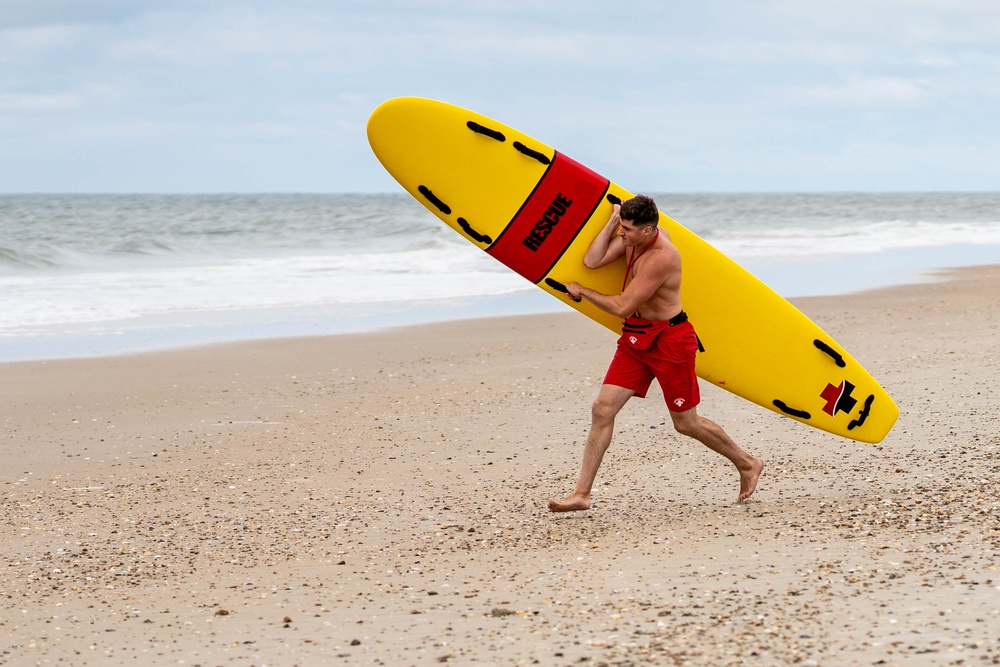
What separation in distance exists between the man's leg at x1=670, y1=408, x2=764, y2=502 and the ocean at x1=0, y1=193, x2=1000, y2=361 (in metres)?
6.50

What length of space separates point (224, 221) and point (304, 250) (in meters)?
11.7

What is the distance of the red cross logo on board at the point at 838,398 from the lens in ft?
18.0

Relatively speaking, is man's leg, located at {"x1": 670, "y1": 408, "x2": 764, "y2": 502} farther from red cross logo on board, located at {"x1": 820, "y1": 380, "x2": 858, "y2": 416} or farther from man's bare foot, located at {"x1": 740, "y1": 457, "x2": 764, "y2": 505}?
red cross logo on board, located at {"x1": 820, "y1": 380, "x2": 858, "y2": 416}

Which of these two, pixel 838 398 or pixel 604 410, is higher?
pixel 604 410

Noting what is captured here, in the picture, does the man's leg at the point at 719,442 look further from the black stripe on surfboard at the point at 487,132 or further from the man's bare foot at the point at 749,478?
the black stripe on surfboard at the point at 487,132

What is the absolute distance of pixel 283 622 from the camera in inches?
142

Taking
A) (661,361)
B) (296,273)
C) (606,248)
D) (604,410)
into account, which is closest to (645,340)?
(661,361)

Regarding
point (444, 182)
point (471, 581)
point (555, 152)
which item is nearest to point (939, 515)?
point (471, 581)

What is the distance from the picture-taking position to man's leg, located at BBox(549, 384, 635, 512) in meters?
4.70

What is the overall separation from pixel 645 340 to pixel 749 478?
82cm

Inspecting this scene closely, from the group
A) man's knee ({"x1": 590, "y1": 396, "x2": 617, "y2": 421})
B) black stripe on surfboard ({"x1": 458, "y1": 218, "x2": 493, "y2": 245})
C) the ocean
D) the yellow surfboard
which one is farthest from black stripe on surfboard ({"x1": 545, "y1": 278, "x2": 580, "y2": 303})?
the ocean

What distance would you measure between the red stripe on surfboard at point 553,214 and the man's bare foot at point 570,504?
1219 millimetres

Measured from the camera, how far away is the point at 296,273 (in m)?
18.5

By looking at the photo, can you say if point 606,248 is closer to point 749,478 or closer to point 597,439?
point 597,439
